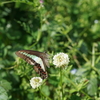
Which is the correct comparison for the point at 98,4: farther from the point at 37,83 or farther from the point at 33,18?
the point at 37,83

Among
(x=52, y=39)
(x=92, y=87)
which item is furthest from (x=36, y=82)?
(x=52, y=39)

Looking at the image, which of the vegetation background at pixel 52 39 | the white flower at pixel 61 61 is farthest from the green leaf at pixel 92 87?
the white flower at pixel 61 61

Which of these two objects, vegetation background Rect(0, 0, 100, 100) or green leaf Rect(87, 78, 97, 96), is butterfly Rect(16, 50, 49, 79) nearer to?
vegetation background Rect(0, 0, 100, 100)

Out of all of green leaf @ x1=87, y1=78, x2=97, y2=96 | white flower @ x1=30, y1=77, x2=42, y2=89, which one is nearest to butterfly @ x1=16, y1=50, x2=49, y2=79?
white flower @ x1=30, y1=77, x2=42, y2=89

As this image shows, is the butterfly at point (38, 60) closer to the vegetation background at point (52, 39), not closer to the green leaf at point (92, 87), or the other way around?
the vegetation background at point (52, 39)

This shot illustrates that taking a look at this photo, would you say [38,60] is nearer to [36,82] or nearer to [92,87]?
[36,82]

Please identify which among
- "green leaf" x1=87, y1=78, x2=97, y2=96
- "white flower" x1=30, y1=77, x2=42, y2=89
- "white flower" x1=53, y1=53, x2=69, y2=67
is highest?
"white flower" x1=53, y1=53, x2=69, y2=67

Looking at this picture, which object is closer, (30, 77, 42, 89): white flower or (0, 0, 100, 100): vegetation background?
(30, 77, 42, 89): white flower

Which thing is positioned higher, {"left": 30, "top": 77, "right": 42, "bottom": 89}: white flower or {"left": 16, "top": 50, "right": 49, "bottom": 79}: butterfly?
{"left": 16, "top": 50, "right": 49, "bottom": 79}: butterfly
